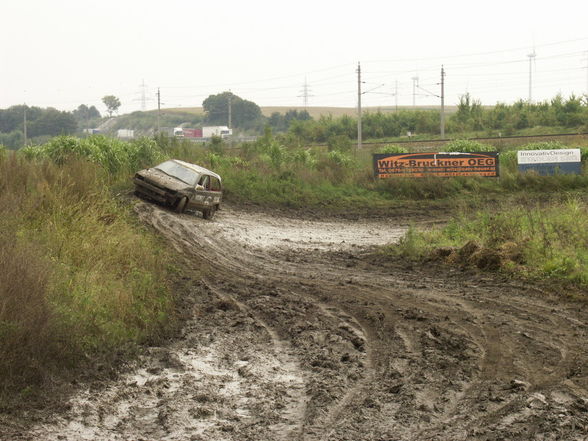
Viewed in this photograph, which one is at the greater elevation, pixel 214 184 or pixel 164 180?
pixel 164 180

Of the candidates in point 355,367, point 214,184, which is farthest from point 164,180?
point 355,367

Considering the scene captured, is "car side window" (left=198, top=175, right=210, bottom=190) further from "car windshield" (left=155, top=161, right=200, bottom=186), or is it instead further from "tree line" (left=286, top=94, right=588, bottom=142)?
"tree line" (left=286, top=94, right=588, bottom=142)

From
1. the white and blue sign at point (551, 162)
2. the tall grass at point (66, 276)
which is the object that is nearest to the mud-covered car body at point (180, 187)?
the tall grass at point (66, 276)

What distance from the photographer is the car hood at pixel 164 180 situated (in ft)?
70.9

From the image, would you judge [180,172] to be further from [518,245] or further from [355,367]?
[355,367]

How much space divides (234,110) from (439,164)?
90.7 metres

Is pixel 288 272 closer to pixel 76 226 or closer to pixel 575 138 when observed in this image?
pixel 76 226

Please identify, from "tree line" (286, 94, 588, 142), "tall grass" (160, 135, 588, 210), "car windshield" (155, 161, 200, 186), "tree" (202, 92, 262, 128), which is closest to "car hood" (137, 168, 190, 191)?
"car windshield" (155, 161, 200, 186)

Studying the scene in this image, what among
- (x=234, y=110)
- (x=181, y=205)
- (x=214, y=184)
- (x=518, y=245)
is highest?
(x=234, y=110)

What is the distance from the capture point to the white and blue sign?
29438mm

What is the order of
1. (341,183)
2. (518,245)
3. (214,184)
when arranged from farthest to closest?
(341,183)
(214,184)
(518,245)

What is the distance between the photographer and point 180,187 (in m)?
21.7

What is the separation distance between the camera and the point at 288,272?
1539cm

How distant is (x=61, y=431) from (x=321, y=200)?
21083 mm
